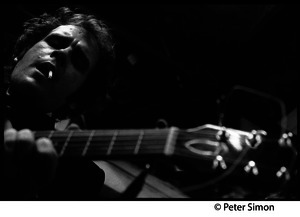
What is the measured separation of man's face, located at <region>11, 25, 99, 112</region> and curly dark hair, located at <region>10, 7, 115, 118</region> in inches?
2.4

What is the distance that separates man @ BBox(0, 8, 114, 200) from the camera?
0.62 meters

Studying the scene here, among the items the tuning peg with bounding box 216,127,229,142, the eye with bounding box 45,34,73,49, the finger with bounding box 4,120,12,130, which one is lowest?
the finger with bounding box 4,120,12,130

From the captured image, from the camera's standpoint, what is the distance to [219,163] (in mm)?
591

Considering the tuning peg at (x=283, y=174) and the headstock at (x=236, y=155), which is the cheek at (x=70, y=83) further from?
the tuning peg at (x=283, y=174)

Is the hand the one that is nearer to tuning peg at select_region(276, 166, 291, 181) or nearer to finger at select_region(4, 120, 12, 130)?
finger at select_region(4, 120, 12, 130)

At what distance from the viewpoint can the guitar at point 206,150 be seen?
1.93 feet

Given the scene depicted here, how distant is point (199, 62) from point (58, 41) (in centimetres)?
89

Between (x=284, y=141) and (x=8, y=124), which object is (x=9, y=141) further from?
(x=284, y=141)

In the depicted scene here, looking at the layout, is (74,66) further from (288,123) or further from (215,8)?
(288,123)

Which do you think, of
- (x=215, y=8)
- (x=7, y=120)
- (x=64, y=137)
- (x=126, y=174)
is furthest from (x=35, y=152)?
(x=215, y=8)

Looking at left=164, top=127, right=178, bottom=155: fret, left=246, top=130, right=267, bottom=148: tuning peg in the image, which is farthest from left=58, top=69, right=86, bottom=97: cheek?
left=246, top=130, right=267, bottom=148: tuning peg

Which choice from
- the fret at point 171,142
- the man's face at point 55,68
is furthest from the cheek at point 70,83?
the fret at point 171,142

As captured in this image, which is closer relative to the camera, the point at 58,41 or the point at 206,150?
the point at 206,150

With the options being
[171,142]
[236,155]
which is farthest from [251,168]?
[171,142]
